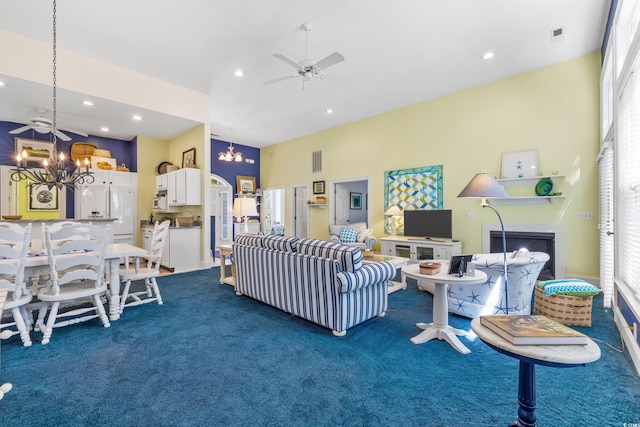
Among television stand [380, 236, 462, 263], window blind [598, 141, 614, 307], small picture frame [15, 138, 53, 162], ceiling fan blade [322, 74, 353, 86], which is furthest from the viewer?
small picture frame [15, 138, 53, 162]

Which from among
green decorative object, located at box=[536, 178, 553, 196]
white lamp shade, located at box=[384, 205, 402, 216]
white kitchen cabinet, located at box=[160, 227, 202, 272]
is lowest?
white kitchen cabinet, located at box=[160, 227, 202, 272]

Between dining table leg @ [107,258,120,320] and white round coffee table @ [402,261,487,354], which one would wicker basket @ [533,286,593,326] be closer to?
white round coffee table @ [402,261,487,354]

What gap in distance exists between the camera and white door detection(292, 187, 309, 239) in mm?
8148

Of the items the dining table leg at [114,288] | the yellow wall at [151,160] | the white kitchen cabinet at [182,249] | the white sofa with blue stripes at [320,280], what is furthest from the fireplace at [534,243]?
the yellow wall at [151,160]

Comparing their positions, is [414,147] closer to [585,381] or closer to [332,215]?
[332,215]

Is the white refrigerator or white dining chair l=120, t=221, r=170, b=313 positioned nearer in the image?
white dining chair l=120, t=221, r=170, b=313

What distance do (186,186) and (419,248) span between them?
15.2 feet

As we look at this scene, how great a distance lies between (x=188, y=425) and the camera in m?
1.59

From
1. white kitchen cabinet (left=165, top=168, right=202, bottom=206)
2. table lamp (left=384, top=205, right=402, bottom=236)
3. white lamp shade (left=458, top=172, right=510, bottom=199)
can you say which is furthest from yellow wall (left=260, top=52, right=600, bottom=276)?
white kitchen cabinet (left=165, top=168, right=202, bottom=206)

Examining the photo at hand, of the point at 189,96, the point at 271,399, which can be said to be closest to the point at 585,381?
the point at 271,399

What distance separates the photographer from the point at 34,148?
226 inches

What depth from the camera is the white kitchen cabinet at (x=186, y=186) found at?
5.54 metres

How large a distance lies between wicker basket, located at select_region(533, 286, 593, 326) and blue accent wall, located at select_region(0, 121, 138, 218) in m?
7.79

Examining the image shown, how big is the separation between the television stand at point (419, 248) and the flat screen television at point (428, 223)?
0.11m
